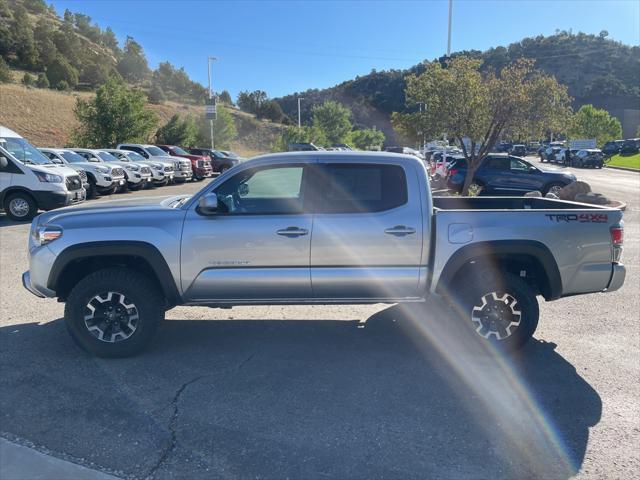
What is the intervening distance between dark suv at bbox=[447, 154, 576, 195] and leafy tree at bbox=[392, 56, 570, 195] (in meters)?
1.37

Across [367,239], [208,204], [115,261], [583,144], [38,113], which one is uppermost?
[38,113]

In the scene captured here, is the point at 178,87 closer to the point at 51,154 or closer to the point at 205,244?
the point at 51,154

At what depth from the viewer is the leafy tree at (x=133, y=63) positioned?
327 ft

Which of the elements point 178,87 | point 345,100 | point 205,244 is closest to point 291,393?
point 205,244

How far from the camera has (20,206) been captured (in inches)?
500

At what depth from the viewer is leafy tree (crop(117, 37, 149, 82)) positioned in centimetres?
9962

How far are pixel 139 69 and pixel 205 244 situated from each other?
360 ft

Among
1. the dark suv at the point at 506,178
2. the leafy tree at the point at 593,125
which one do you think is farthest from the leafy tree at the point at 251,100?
the dark suv at the point at 506,178

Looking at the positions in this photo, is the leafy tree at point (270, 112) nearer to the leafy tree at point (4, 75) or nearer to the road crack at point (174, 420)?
the leafy tree at point (4, 75)

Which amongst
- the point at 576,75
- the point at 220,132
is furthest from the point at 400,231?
the point at 576,75

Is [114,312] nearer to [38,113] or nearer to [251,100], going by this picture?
[38,113]

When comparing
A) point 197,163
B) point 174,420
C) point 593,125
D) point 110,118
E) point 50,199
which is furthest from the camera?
point 593,125

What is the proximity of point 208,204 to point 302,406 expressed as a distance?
1845mm

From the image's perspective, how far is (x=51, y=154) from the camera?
17406mm
